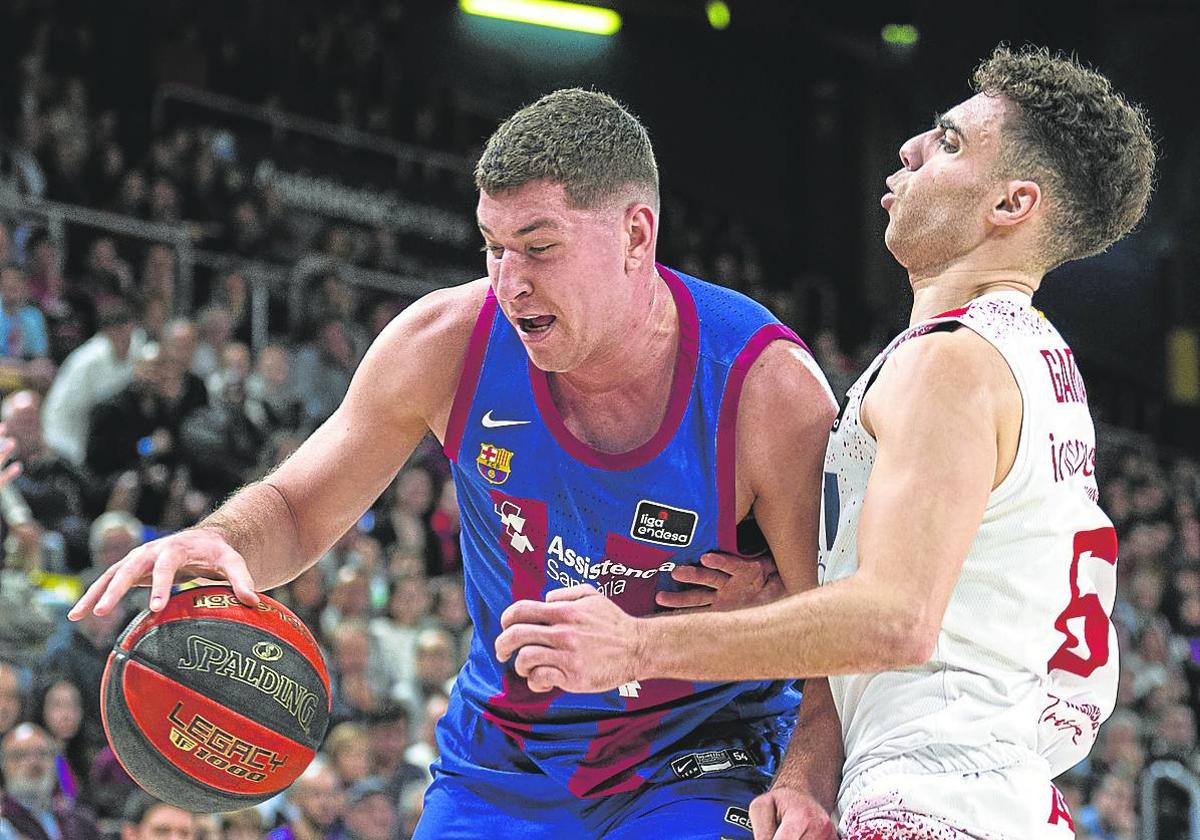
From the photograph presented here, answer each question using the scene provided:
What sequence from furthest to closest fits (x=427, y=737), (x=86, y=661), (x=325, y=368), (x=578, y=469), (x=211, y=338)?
(x=325, y=368) → (x=211, y=338) → (x=427, y=737) → (x=86, y=661) → (x=578, y=469)

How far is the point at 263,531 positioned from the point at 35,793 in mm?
3566

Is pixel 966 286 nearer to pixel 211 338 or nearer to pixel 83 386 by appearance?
pixel 83 386

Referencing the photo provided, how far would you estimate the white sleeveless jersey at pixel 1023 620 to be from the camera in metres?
2.66

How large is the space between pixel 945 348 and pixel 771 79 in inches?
785

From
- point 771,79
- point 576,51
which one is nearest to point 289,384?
point 576,51

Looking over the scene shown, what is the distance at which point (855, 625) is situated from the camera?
2.47 m

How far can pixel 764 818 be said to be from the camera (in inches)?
114

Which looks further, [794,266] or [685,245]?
[794,266]

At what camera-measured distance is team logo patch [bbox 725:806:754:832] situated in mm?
3170

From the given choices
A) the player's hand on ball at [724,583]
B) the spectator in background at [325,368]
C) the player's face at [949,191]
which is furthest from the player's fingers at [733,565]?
the spectator in background at [325,368]

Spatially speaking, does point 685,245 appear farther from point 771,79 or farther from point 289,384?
point 289,384

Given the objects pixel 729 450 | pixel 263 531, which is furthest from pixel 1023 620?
pixel 263 531

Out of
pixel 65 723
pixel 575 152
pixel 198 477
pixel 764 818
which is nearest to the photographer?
pixel 764 818

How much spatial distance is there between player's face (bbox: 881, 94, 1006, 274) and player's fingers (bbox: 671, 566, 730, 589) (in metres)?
0.74
